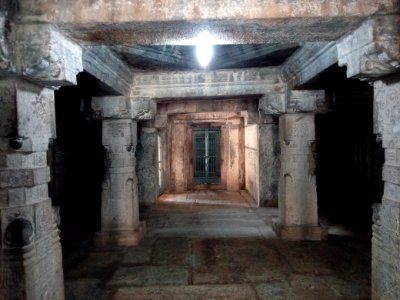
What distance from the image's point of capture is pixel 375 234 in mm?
2561

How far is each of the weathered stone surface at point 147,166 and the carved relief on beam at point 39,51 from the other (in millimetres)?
6270

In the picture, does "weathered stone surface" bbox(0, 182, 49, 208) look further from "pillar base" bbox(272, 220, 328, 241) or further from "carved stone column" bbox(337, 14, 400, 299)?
"pillar base" bbox(272, 220, 328, 241)

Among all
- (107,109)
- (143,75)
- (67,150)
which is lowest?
(67,150)

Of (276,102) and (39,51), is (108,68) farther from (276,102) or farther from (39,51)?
(276,102)

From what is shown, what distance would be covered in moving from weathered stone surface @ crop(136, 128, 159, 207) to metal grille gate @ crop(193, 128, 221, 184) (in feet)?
11.7

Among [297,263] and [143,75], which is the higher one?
[143,75]

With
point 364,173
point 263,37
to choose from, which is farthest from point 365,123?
point 263,37

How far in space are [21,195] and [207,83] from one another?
3.35m

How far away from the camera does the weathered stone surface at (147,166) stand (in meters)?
8.27

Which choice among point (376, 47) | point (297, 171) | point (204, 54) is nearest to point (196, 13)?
point (376, 47)

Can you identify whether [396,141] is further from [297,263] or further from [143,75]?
[143,75]

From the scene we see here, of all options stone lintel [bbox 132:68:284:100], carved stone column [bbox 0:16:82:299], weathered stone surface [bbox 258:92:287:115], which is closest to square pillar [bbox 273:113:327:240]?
weathered stone surface [bbox 258:92:287:115]

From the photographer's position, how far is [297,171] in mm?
5156

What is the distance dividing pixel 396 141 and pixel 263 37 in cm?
122
